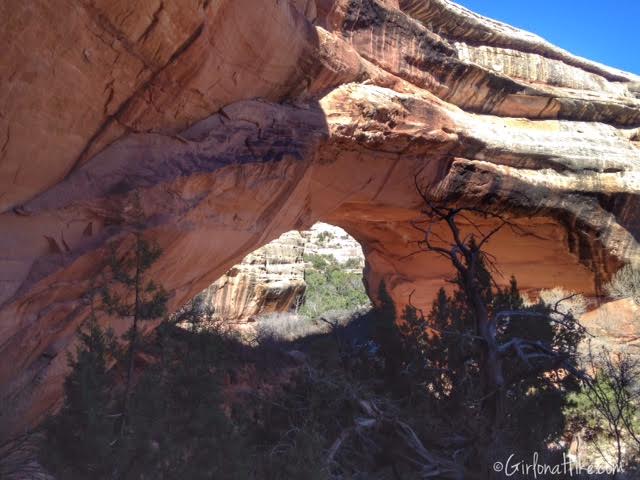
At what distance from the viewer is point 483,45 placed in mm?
12945

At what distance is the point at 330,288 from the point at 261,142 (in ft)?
61.8

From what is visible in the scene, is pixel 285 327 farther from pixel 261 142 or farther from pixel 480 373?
pixel 480 373

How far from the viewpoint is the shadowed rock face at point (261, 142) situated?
546cm

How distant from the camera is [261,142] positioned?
754 centimetres

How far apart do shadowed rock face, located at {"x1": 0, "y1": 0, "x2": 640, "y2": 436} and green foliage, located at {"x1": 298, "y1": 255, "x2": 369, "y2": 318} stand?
9151mm

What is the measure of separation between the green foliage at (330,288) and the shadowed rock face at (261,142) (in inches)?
360

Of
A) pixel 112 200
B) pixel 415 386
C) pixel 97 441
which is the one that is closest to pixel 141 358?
pixel 112 200

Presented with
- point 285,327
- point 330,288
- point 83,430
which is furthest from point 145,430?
point 330,288

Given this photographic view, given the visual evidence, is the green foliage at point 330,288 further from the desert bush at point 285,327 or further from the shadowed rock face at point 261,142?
the shadowed rock face at point 261,142

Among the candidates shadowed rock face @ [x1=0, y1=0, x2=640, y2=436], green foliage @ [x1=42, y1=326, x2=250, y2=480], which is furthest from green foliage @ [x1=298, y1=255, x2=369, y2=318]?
green foliage @ [x1=42, y1=326, x2=250, y2=480]

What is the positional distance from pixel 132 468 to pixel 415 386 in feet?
12.4

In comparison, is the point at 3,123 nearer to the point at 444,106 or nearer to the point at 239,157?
the point at 239,157

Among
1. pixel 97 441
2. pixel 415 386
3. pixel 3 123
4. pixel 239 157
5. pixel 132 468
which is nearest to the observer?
pixel 97 441

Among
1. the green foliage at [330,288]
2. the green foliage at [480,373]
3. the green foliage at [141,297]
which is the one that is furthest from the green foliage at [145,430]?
the green foliage at [330,288]
